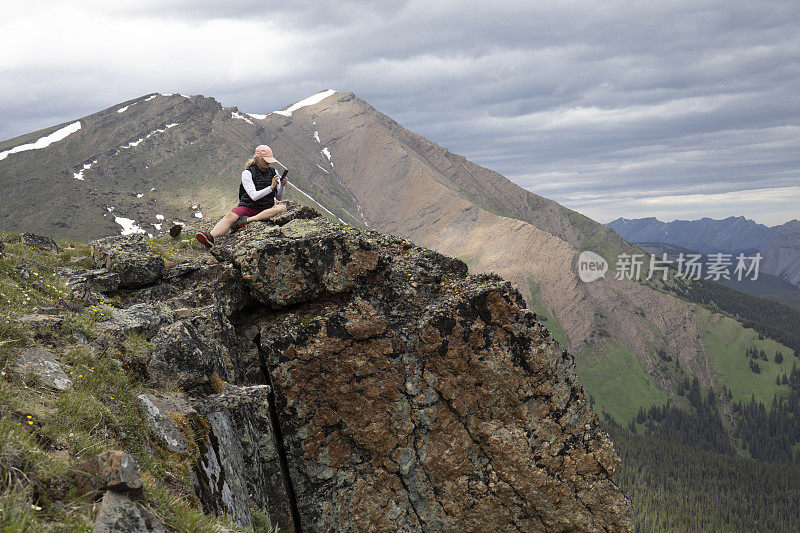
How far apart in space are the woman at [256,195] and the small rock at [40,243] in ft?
19.5

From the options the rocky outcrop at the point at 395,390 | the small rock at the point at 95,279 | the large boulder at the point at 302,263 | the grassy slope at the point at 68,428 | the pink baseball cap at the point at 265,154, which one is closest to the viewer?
the grassy slope at the point at 68,428

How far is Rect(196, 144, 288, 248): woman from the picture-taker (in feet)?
65.1

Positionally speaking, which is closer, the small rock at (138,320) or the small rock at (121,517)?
the small rock at (121,517)

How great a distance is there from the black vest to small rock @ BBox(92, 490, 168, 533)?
16.2 metres

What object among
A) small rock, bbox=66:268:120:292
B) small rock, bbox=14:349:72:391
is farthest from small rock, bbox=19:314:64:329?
small rock, bbox=66:268:120:292

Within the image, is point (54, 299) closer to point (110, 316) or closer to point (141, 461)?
point (110, 316)

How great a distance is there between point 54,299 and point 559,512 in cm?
1768

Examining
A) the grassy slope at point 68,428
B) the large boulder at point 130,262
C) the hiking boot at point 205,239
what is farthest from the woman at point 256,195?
the grassy slope at point 68,428

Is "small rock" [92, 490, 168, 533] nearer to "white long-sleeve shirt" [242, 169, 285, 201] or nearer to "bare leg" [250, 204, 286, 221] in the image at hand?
"bare leg" [250, 204, 286, 221]

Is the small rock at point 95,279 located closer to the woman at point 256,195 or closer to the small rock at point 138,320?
the small rock at point 138,320

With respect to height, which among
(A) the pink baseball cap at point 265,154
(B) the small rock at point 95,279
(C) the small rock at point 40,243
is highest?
(A) the pink baseball cap at point 265,154

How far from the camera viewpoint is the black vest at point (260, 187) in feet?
66.2

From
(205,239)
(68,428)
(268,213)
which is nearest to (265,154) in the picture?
(268,213)

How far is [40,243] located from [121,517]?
17.2 metres
